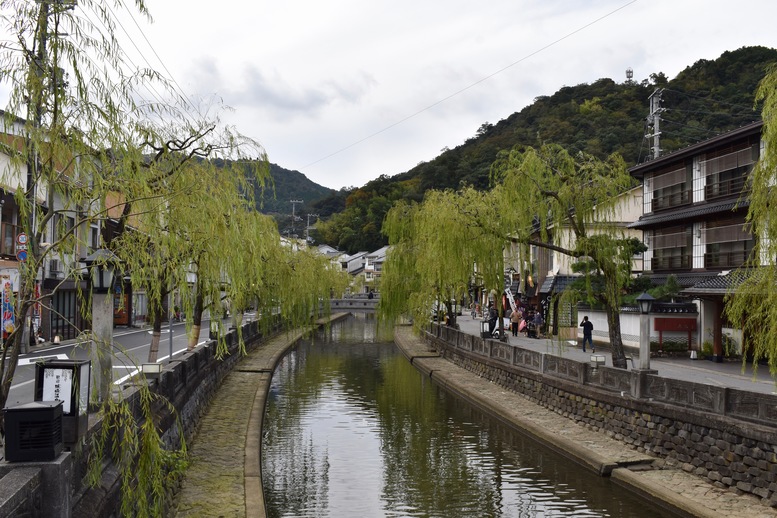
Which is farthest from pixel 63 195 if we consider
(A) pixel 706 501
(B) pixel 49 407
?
(A) pixel 706 501

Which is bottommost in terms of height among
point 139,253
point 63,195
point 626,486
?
point 626,486

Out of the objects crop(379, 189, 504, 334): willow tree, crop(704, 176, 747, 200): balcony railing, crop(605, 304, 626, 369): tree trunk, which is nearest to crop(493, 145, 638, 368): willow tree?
crop(605, 304, 626, 369): tree trunk

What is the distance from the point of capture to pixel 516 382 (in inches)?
910

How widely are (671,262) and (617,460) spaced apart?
1944 centimetres

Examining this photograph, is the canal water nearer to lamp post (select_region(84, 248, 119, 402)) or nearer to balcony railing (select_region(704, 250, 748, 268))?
lamp post (select_region(84, 248, 119, 402))

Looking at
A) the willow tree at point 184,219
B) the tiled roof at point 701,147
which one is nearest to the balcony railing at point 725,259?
the tiled roof at point 701,147

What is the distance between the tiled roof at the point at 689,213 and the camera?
1040 inches

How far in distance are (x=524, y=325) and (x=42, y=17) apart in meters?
36.8

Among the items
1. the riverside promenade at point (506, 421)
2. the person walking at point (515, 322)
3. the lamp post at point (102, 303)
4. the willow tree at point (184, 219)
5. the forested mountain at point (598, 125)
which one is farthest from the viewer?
the forested mountain at point (598, 125)

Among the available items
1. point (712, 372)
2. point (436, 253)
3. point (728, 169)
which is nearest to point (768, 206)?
point (712, 372)

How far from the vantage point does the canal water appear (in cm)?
1284

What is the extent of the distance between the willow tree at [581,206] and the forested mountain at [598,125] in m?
29.4

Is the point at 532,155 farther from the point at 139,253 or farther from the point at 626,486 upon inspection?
the point at 139,253

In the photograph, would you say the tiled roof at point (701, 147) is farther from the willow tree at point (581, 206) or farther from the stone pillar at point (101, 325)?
the stone pillar at point (101, 325)
